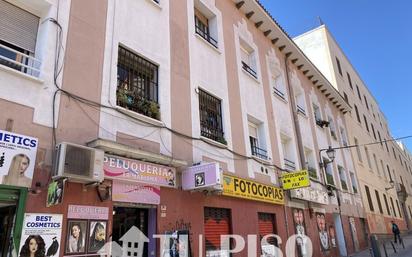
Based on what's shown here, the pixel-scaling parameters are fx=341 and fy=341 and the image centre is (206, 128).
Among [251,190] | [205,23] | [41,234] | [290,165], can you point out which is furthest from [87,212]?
[290,165]

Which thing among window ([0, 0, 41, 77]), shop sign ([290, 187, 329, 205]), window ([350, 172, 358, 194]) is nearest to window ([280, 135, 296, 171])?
shop sign ([290, 187, 329, 205])

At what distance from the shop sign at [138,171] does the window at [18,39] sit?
77.4 inches

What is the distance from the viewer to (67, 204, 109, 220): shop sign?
5.40 m

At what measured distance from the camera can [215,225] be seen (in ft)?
28.2

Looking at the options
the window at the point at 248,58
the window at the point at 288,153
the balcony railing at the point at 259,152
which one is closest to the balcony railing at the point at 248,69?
the window at the point at 248,58

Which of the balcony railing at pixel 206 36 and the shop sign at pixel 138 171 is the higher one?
the balcony railing at pixel 206 36

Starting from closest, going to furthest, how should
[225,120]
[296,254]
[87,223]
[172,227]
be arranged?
[87,223]
[172,227]
[225,120]
[296,254]

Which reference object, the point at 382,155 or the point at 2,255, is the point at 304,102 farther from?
the point at 382,155

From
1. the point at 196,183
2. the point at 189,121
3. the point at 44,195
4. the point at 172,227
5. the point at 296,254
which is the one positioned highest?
the point at 189,121

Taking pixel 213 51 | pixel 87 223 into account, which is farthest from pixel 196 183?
pixel 213 51

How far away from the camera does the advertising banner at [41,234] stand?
4.75 meters

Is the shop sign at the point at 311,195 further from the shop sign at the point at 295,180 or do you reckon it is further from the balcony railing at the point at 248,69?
the balcony railing at the point at 248,69

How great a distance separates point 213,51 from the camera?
10.6 m

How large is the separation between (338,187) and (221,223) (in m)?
11.1
